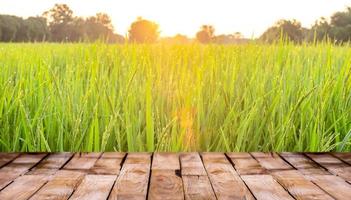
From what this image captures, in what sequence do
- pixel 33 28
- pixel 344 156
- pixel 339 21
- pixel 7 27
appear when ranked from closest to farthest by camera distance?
pixel 344 156 → pixel 339 21 → pixel 7 27 → pixel 33 28

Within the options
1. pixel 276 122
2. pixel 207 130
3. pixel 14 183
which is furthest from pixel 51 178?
pixel 276 122

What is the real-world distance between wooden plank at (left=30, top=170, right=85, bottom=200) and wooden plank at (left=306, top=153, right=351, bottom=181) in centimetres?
88

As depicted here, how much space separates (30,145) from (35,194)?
0.76m

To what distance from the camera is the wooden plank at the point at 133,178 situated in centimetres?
143

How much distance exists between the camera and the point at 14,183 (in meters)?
1.54

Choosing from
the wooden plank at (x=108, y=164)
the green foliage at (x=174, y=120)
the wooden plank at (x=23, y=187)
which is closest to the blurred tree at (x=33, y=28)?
the green foliage at (x=174, y=120)

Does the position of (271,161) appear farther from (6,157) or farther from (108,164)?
(6,157)

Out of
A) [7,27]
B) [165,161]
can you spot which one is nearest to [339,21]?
[7,27]

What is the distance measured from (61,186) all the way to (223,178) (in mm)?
518

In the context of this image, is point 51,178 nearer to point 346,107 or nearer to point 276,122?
point 276,122

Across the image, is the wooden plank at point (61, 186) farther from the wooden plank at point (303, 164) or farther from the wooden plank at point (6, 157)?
the wooden plank at point (303, 164)

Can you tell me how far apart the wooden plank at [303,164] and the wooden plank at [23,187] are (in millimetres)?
896

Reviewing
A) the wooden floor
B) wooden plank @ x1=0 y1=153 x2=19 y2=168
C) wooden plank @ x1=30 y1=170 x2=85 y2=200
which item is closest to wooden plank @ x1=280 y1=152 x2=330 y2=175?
the wooden floor

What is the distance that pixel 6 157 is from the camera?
1.88 m
